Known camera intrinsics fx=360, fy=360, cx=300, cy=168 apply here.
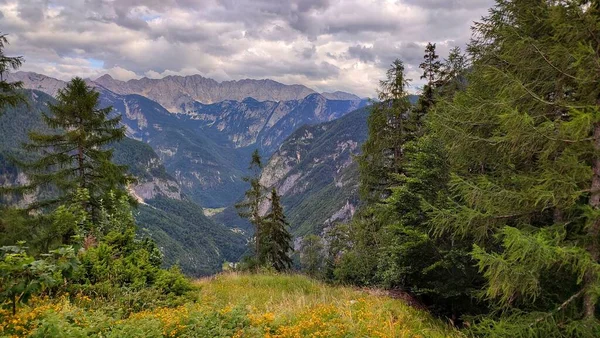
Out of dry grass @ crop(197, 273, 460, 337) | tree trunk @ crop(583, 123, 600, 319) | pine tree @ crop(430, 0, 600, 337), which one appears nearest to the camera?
dry grass @ crop(197, 273, 460, 337)

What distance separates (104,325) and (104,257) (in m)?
3.02

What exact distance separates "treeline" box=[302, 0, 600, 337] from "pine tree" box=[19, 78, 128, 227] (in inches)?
537

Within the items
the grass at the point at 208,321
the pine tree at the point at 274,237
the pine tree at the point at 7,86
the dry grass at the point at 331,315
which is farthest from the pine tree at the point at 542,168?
the pine tree at the point at 274,237

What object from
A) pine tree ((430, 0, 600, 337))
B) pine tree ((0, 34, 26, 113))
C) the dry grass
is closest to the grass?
the dry grass

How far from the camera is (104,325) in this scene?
5.21 metres

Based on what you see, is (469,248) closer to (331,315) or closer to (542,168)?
(542,168)

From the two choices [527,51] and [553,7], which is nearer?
[553,7]

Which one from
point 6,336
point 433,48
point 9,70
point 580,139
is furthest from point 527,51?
point 9,70

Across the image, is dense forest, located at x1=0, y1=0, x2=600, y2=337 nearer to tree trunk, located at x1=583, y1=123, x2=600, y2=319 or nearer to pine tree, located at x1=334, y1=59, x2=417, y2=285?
tree trunk, located at x1=583, y1=123, x2=600, y2=319

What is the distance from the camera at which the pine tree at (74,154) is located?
16.7 m

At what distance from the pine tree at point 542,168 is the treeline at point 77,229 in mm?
6756

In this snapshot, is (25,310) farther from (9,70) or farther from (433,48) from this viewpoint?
(433,48)

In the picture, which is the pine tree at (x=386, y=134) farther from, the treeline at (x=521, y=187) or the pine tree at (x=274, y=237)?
the pine tree at (x=274, y=237)

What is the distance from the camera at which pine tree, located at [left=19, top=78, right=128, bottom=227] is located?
16656 millimetres
